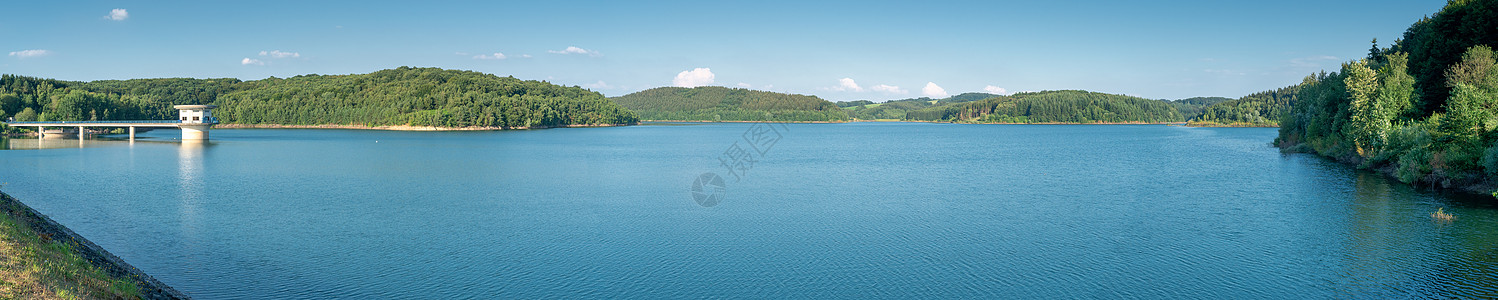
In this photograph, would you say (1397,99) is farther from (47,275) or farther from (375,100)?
(375,100)

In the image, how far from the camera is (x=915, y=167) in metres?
43.9

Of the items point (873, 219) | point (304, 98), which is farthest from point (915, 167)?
point (304, 98)

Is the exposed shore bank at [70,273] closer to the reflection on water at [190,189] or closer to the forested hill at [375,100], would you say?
the reflection on water at [190,189]

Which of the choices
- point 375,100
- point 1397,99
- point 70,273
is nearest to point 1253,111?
point 1397,99

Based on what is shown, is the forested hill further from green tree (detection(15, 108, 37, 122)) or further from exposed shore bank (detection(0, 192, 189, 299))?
exposed shore bank (detection(0, 192, 189, 299))

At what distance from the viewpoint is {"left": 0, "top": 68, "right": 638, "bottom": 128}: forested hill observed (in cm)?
13975

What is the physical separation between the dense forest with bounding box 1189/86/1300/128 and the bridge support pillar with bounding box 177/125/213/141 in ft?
528

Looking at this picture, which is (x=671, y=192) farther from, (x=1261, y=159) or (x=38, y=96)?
(x=38, y=96)

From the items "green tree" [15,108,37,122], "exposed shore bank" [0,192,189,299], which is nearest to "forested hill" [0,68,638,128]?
"green tree" [15,108,37,122]

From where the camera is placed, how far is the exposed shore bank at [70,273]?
10148mm

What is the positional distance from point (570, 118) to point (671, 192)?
143240 millimetres

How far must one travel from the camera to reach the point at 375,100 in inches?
5837

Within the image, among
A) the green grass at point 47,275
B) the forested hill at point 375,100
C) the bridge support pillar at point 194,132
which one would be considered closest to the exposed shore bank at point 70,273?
the green grass at point 47,275

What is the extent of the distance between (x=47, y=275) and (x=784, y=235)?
13.5m
